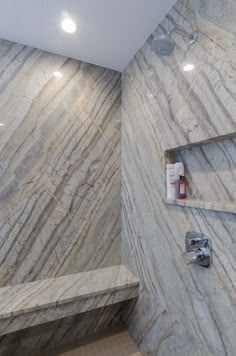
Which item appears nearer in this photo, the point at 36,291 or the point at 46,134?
the point at 36,291

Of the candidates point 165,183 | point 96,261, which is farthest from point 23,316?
point 165,183

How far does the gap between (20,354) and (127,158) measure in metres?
1.67

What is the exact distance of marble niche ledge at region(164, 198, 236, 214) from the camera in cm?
82

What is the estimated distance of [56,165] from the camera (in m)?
1.63

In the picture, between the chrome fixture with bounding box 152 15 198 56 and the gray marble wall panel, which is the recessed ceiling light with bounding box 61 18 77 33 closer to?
the gray marble wall panel

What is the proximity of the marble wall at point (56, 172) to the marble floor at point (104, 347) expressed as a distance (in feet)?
0.27

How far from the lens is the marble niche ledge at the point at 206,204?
0.82 meters

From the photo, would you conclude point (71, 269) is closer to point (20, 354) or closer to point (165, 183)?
point (20, 354)

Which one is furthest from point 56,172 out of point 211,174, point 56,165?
point 211,174

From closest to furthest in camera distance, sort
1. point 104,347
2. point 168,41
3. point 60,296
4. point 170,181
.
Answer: point 168,41 → point 170,181 → point 60,296 → point 104,347

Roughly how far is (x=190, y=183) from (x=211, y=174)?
6.1 inches

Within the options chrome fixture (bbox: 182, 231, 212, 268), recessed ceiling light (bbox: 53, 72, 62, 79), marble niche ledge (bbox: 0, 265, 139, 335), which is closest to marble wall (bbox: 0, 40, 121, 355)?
recessed ceiling light (bbox: 53, 72, 62, 79)

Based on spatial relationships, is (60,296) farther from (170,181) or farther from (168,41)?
(168,41)

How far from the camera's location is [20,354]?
1473 mm
